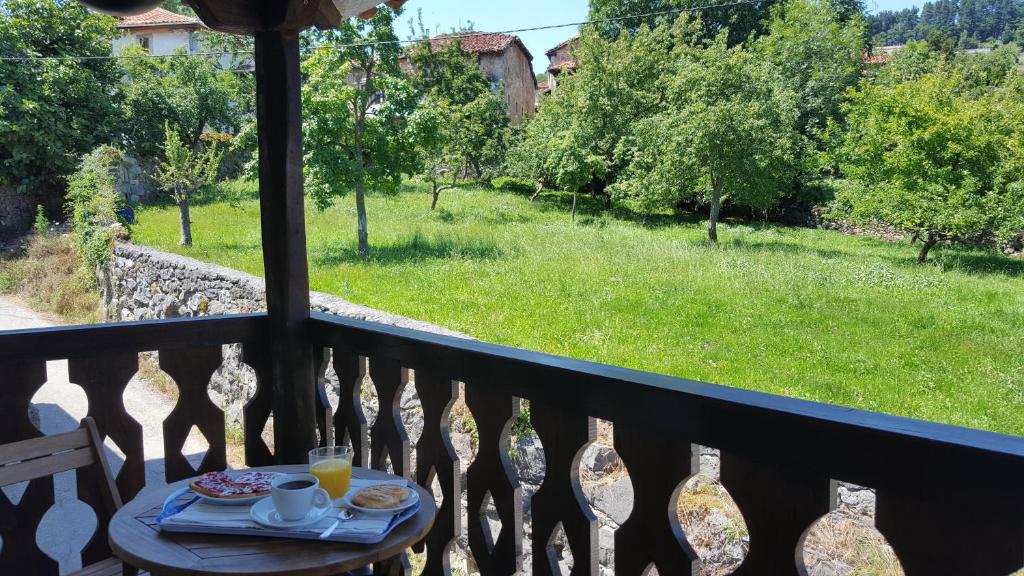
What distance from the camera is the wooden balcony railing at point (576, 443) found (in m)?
1.01

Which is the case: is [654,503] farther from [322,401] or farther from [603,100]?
[603,100]

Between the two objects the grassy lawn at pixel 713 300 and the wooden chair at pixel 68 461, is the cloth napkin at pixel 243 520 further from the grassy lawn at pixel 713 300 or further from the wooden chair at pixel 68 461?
the grassy lawn at pixel 713 300

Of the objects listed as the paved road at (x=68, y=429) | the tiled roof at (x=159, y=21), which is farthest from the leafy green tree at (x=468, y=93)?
the paved road at (x=68, y=429)

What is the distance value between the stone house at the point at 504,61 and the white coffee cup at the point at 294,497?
1193 inches

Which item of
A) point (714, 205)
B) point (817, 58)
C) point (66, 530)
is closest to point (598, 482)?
point (66, 530)

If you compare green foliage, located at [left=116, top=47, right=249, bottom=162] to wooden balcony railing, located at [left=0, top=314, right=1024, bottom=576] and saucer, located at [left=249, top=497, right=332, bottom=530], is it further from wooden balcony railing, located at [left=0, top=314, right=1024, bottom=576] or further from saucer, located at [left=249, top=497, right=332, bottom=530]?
saucer, located at [left=249, top=497, right=332, bottom=530]

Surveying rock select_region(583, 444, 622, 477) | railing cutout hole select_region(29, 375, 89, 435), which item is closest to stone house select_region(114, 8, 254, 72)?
railing cutout hole select_region(29, 375, 89, 435)

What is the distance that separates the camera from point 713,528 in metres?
4.38

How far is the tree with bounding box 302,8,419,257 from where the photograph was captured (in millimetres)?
12266

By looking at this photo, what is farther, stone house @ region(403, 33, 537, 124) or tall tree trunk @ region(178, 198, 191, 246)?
stone house @ region(403, 33, 537, 124)

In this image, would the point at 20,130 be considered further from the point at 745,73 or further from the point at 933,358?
the point at 933,358

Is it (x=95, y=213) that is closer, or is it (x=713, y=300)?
(x=713, y=300)

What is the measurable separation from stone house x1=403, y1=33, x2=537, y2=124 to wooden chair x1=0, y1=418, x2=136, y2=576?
98.0ft

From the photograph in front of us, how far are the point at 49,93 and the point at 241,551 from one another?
21821 millimetres
